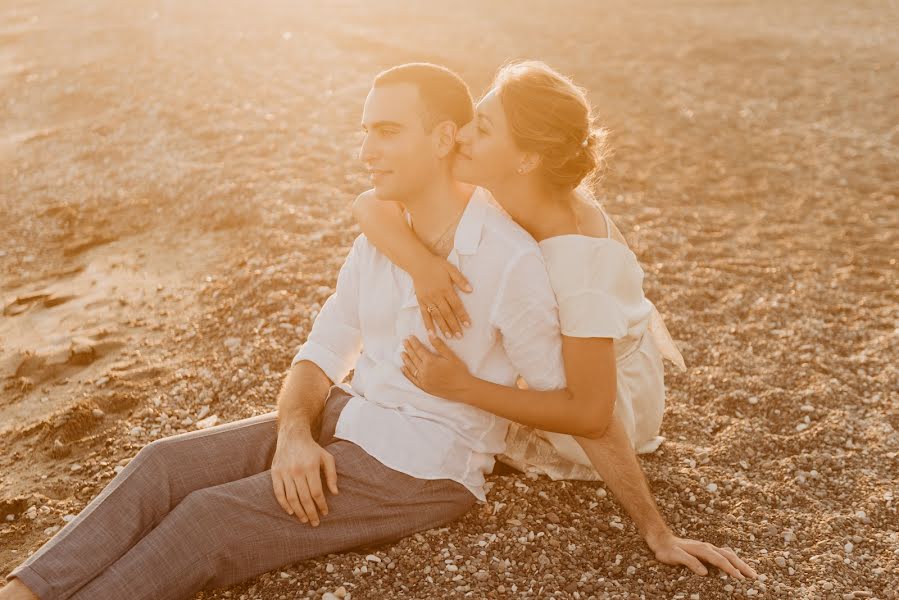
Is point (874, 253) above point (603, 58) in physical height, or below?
below

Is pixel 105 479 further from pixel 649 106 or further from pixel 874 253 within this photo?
pixel 649 106

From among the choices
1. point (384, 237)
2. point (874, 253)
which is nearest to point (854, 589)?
point (384, 237)

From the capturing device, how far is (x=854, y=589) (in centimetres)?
386

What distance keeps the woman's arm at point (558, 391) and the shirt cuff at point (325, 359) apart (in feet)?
1.91

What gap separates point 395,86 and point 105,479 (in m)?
2.55

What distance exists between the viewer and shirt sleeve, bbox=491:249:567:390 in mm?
3602

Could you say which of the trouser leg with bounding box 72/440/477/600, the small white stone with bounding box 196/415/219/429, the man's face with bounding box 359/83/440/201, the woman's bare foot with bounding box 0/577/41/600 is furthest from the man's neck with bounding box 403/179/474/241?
the woman's bare foot with bounding box 0/577/41/600

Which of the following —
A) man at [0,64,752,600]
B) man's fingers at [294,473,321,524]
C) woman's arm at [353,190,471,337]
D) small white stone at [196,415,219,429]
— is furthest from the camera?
small white stone at [196,415,219,429]

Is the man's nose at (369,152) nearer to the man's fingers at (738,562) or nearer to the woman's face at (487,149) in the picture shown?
the woman's face at (487,149)

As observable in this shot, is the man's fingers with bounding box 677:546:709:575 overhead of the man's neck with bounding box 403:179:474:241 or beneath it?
beneath

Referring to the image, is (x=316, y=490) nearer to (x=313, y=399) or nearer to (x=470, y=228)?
(x=313, y=399)

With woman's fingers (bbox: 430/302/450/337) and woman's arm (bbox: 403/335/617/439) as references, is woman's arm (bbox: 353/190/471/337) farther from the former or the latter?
woman's arm (bbox: 403/335/617/439)

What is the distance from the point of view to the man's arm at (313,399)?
11.7 ft

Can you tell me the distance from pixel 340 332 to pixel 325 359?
14cm
